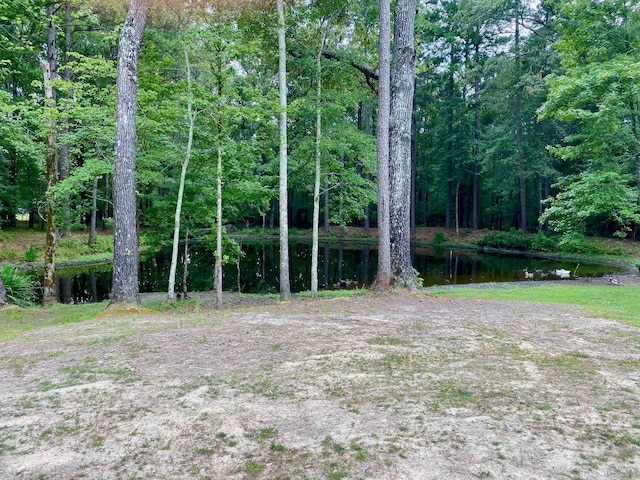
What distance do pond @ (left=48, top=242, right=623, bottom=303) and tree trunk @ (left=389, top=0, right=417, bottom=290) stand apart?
5802mm

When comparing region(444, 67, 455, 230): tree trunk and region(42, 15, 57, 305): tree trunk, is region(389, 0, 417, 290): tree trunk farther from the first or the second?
region(444, 67, 455, 230): tree trunk

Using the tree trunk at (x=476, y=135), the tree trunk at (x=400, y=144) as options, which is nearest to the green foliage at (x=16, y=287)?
the tree trunk at (x=400, y=144)

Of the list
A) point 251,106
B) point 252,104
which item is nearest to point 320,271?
point 252,104

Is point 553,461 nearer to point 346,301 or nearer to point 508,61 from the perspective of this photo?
point 346,301

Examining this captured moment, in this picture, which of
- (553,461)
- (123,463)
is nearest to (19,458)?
(123,463)

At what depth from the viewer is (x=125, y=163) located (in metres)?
7.12

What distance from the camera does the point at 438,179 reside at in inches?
1348

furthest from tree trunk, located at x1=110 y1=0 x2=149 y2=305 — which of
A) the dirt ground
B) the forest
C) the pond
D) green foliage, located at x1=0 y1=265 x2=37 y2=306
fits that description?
the pond

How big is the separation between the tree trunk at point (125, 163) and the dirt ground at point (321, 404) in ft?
6.84

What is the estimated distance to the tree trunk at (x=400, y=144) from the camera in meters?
8.41

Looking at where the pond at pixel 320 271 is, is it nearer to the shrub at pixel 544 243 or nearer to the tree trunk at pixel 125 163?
the shrub at pixel 544 243

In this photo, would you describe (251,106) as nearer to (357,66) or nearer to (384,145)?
(357,66)

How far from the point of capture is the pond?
48.6ft

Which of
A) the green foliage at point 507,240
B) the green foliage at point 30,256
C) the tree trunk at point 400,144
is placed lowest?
the green foliage at point 30,256
